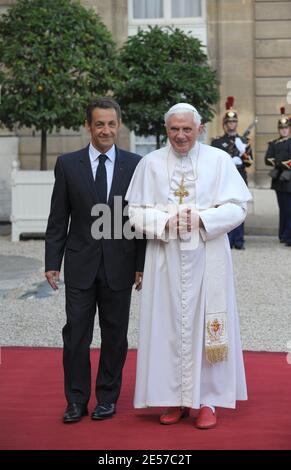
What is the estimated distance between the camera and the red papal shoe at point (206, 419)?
21.5ft

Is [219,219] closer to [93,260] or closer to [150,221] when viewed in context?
[150,221]

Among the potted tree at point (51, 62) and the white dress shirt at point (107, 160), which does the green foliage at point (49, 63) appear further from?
the white dress shirt at point (107, 160)

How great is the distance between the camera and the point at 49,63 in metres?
15.5

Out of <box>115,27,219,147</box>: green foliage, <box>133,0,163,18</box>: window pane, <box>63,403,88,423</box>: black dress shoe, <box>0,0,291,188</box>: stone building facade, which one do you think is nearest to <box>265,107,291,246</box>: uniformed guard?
<box>115,27,219,147</box>: green foliage

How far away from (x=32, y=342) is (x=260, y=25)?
11876mm

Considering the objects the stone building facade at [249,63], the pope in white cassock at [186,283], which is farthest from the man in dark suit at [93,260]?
the stone building facade at [249,63]

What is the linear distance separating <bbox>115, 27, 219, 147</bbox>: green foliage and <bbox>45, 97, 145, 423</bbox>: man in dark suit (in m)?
9.25

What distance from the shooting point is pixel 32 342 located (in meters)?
9.43

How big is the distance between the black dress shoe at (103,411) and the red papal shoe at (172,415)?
0.32 m

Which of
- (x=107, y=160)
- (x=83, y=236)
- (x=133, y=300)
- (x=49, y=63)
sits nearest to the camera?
(x=83, y=236)

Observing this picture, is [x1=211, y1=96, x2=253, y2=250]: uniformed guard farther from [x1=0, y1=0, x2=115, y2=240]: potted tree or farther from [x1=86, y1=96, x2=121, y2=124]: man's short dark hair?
[x1=86, y1=96, x2=121, y2=124]: man's short dark hair

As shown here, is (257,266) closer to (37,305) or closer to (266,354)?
(37,305)

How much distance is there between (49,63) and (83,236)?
9054 millimetres

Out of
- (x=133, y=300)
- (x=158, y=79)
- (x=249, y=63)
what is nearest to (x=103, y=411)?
(x=133, y=300)
